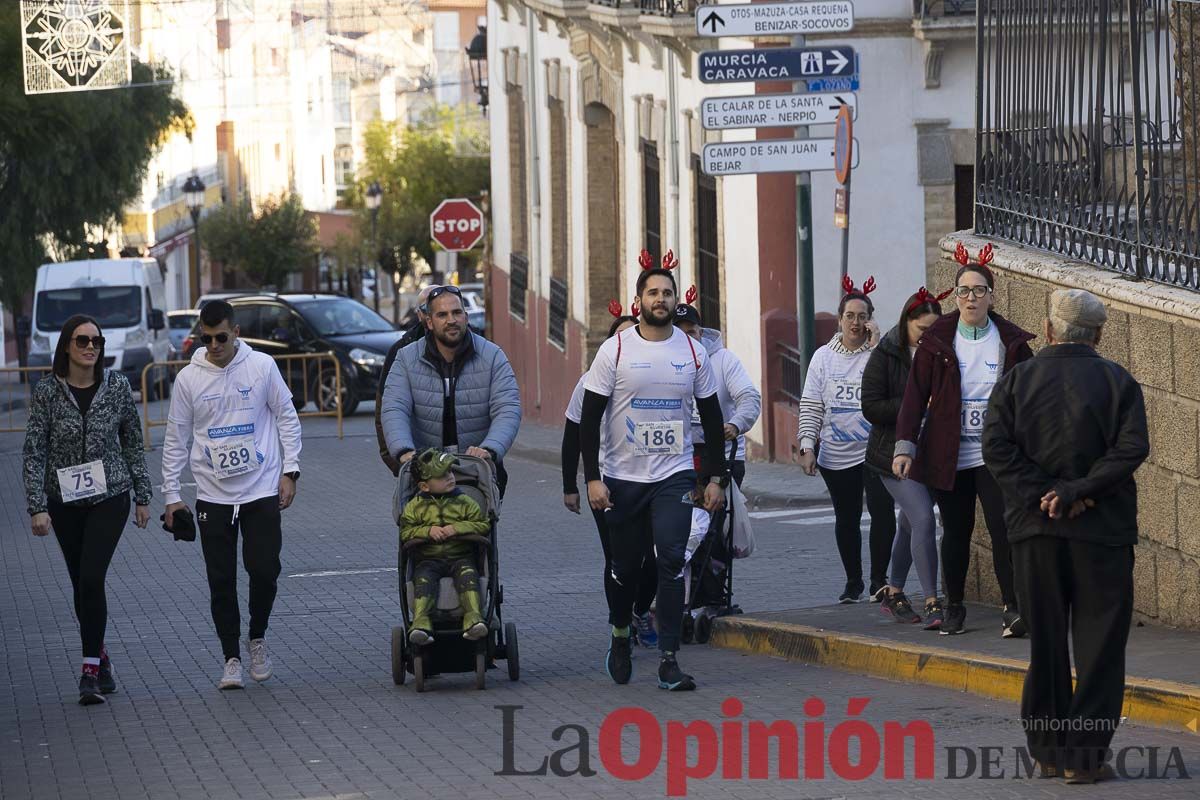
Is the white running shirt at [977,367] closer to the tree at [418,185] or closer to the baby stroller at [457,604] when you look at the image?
the baby stroller at [457,604]

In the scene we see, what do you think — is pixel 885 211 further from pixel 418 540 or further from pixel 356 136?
pixel 356 136

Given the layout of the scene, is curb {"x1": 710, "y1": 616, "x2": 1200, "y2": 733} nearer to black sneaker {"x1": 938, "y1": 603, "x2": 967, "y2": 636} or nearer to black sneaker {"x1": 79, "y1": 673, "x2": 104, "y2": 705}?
black sneaker {"x1": 938, "y1": 603, "x2": 967, "y2": 636}

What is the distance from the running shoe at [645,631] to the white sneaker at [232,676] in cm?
201

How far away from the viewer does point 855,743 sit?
26.7 ft

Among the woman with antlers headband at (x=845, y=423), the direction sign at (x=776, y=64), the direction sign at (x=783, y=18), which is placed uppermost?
the direction sign at (x=783, y=18)

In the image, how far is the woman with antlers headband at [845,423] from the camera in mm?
11555

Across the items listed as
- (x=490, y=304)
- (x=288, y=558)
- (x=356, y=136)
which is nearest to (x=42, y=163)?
(x=490, y=304)

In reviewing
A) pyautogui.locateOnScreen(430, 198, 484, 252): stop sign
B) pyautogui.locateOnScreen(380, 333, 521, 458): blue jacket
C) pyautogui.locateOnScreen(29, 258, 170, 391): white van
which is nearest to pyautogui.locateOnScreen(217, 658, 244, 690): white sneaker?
pyautogui.locateOnScreen(380, 333, 521, 458): blue jacket

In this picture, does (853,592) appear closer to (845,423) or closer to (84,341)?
(845,423)

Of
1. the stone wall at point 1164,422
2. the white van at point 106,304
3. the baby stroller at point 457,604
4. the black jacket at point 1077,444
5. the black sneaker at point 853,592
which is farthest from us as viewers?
the white van at point 106,304

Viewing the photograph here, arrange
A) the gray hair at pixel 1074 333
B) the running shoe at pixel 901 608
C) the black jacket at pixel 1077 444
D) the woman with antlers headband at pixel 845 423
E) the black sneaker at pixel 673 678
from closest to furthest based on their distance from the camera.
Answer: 1. the black jacket at pixel 1077 444
2. the gray hair at pixel 1074 333
3. the black sneaker at pixel 673 678
4. the running shoe at pixel 901 608
5. the woman with antlers headband at pixel 845 423

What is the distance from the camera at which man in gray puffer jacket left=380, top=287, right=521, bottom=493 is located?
10.0m

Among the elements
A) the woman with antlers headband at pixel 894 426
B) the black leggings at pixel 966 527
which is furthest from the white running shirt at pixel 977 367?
the woman with antlers headband at pixel 894 426

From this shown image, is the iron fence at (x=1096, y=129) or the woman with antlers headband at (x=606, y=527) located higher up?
the iron fence at (x=1096, y=129)
